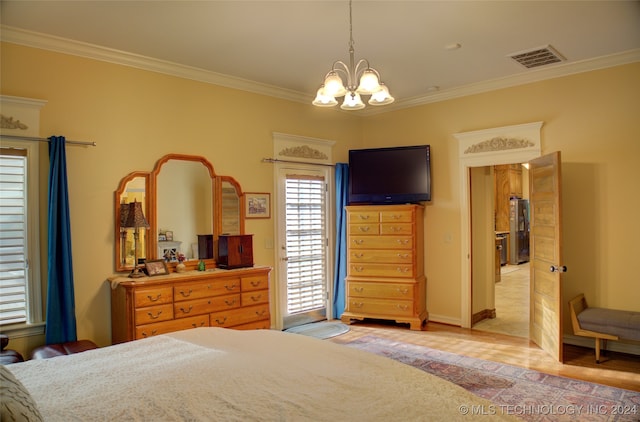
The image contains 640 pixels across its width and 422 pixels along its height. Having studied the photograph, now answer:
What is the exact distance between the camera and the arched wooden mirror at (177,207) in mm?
3977

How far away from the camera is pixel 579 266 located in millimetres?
4426

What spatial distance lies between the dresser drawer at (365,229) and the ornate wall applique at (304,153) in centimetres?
101

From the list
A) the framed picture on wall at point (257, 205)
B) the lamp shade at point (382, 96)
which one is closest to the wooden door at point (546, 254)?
the lamp shade at point (382, 96)

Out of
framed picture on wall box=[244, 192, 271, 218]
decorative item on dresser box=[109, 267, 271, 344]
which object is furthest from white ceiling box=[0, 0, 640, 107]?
decorative item on dresser box=[109, 267, 271, 344]

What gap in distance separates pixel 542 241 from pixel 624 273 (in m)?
0.79

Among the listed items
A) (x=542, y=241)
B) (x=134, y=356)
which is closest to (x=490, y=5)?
(x=542, y=241)

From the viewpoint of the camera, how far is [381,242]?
5367mm

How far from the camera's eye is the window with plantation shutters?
337cm

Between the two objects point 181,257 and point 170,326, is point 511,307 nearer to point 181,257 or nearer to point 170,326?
point 181,257

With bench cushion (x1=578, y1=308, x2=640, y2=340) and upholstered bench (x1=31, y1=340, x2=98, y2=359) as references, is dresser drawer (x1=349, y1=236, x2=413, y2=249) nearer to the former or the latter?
bench cushion (x1=578, y1=308, x2=640, y2=340)

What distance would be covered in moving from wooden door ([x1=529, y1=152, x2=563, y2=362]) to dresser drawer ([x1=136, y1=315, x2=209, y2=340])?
3.25 m

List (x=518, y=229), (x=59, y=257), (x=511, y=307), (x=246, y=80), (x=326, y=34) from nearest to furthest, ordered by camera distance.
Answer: (x=59, y=257), (x=326, y=34), (x=246, y=80), (x=511, y=307), (x=518, y=229)

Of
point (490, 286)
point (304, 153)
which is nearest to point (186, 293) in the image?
point (304, 153)

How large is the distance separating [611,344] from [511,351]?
3.19ft
